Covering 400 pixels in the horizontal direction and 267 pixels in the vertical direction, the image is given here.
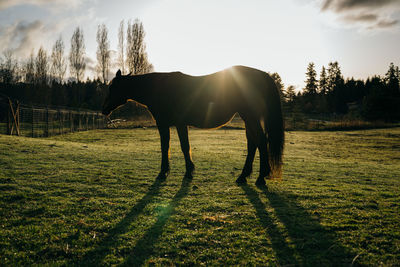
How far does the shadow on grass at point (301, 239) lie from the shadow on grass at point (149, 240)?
4.05ft

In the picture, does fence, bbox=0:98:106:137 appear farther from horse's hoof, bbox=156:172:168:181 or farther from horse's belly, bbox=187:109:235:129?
horse's belly, bbox=187:109:235:129

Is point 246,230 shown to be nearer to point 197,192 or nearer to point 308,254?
point 308,254

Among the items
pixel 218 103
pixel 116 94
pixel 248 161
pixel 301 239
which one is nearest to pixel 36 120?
pixel 116 94

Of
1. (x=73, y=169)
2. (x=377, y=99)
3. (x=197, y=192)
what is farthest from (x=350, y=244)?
(x=377, y=99)

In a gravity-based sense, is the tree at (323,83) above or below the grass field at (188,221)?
above

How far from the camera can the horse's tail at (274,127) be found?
486 centimetres

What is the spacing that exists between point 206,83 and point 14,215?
3.99 metres

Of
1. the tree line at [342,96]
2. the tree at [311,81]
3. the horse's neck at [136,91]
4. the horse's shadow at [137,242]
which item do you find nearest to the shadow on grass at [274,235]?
the horse's shadow at [137,242]

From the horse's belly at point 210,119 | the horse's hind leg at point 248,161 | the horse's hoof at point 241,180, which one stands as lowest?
the horse's hoof at point 241,180

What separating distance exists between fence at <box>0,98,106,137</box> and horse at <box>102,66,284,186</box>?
1315 cm

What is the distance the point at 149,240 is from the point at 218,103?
329cm

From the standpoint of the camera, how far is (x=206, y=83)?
5.20 metres

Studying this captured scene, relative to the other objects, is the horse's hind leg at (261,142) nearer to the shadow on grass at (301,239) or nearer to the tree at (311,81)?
the shadow on grass at (301,239)

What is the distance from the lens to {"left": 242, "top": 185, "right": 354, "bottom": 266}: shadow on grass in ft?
7.08
